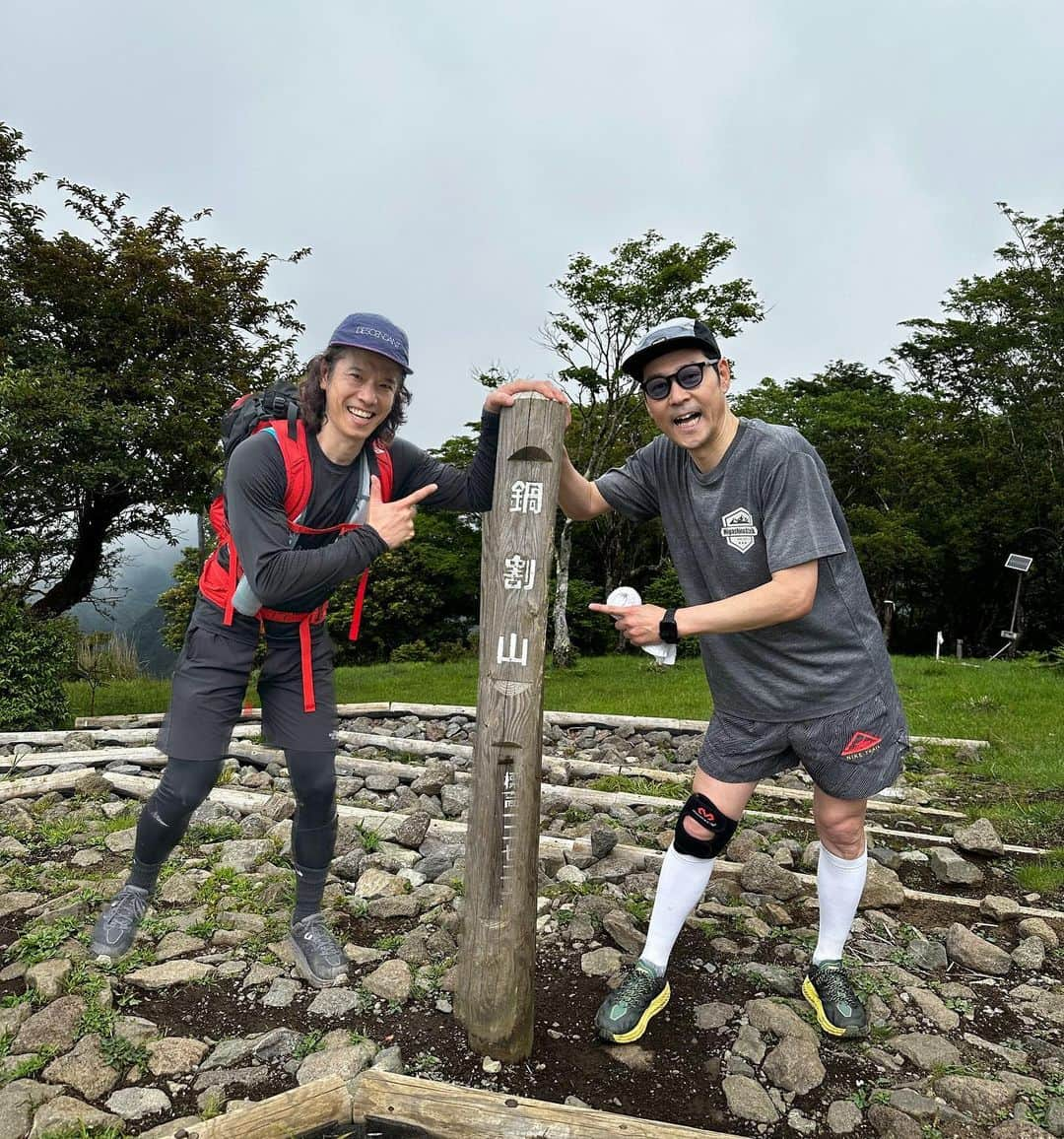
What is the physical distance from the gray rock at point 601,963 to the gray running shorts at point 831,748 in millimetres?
1077

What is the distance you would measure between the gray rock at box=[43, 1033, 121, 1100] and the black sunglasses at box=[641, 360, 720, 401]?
310 centimetres

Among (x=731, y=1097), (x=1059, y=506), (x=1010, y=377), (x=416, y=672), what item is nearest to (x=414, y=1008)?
(x=731, y=1097)

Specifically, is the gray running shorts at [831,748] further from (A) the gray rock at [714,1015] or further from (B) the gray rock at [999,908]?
(B) the gray rock at [999,908]

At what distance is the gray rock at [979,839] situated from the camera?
539 centimetres

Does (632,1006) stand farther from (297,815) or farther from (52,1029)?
(52,1029)

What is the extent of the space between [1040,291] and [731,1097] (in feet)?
106

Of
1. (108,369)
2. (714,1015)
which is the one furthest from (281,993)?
(108,369)

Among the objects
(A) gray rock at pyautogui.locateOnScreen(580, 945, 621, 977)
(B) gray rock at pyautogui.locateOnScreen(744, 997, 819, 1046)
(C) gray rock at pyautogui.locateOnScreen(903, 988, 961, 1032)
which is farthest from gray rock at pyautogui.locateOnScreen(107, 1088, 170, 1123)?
(C) gray rock at pyautogui.locateOnScreen(903, 988, 961, 1032)

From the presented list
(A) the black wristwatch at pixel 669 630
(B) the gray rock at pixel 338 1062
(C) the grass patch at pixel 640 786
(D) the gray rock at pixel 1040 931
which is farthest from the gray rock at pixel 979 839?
(B) the gray rock at pixel 338 1062

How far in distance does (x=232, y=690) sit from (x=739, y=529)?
2162mm

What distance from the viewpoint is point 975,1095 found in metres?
2.94

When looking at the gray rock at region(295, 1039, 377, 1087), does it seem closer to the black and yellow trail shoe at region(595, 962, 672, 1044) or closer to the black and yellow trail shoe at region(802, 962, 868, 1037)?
the black and yellow trail shoe at region(595, 962, 672, 1044)

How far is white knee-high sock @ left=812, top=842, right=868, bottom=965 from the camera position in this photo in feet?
11.1

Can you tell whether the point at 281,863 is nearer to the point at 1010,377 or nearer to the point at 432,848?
the point at 432,848
